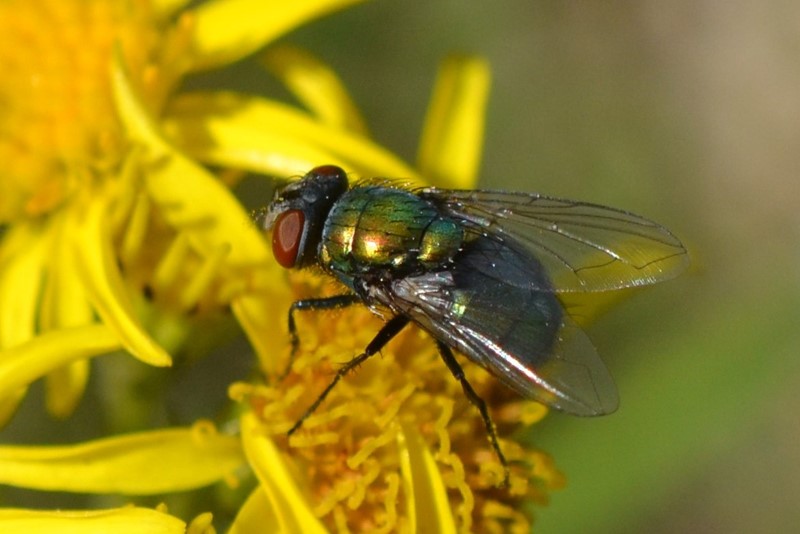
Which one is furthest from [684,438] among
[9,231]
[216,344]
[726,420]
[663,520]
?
[9,231]

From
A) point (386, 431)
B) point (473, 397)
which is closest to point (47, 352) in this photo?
point (386, 431)

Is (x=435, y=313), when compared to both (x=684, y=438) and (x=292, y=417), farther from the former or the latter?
(x=684, y=438)

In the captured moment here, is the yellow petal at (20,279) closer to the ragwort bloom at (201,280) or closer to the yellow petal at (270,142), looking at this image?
the ragwort bloom at (201,280)

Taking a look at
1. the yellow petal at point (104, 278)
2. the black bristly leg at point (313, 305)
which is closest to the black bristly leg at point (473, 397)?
the black bristly leg at point (313, 305)

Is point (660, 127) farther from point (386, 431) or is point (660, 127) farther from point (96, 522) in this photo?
point (96, 522)

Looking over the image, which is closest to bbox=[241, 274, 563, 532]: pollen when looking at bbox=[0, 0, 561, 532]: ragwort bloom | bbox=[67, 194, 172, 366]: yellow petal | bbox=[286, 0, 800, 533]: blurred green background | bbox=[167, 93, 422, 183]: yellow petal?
bbox=[0, 0, 561, 532]: ragwort bloom
